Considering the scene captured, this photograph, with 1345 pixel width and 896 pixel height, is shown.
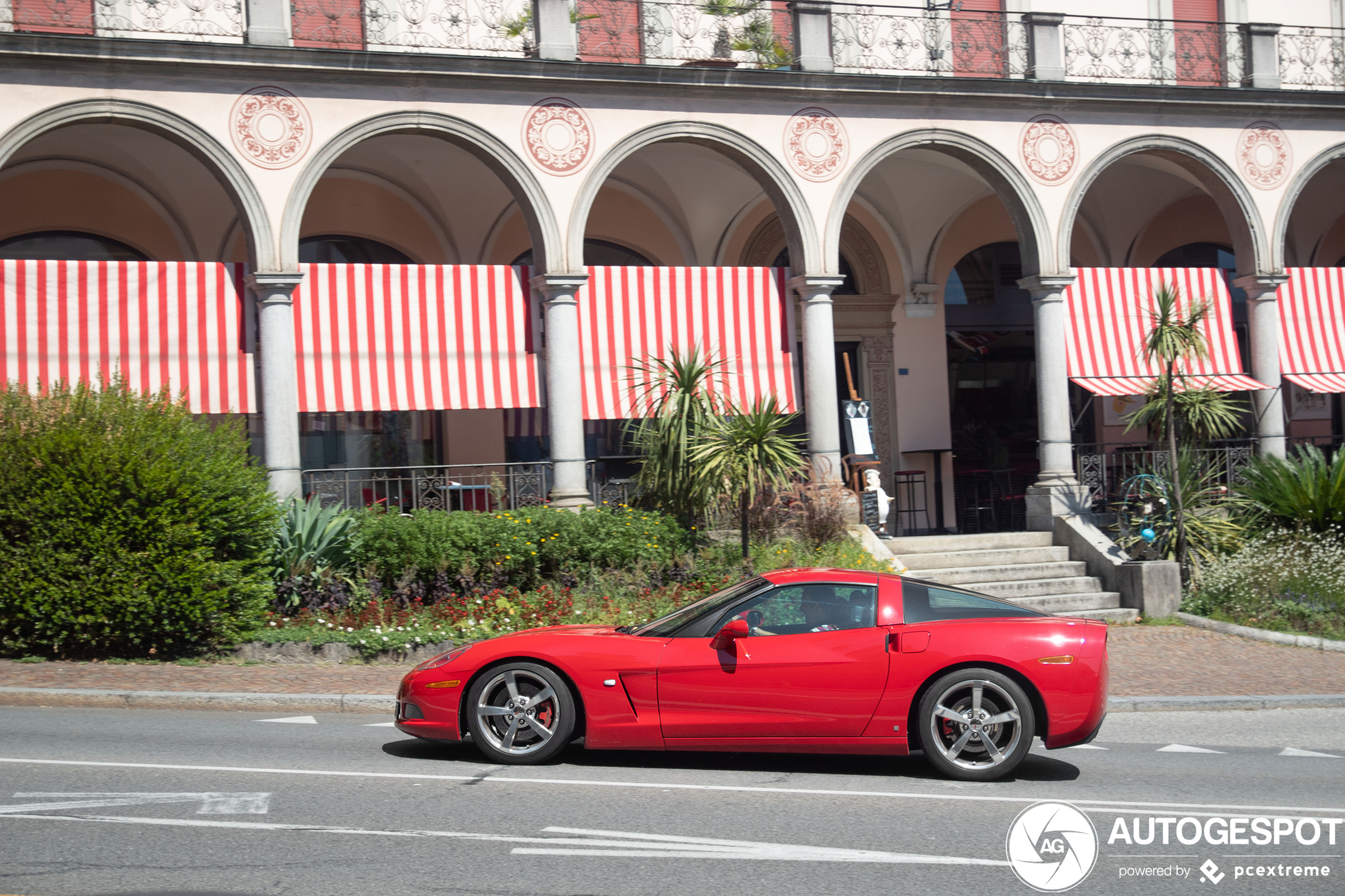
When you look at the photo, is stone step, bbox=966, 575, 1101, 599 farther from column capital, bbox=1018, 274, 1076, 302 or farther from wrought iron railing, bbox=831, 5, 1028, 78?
wrought iron railing, bbox=831, 5, 1028, 78

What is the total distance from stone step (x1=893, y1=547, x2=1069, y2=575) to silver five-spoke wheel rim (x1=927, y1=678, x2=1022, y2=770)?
26.9ft

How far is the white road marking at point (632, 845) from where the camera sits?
532 centimetres

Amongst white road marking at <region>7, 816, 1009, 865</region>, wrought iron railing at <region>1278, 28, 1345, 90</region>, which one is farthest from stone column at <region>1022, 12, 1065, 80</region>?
white road marking at <region>7, 816, 1009, 865</region>

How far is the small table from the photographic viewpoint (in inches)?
794

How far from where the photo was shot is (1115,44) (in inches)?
716

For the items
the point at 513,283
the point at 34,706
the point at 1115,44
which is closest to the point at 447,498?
the point at 513,283

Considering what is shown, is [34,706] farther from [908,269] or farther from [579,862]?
[908,269]

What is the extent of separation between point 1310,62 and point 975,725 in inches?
636

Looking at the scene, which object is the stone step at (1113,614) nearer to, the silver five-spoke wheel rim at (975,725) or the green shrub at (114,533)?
the silver five-spoke wheel rim at (975,725)

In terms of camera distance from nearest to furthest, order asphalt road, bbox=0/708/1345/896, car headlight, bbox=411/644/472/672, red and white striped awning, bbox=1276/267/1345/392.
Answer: asphalt road, bbox=0/708/1345/896 → car headlight, bbox=411/644/472/672 → red and white striped awning, bbox=1276/267/1345/392

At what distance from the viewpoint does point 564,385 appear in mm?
15508

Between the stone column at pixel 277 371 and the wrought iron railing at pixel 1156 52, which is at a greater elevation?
the wrought iron railing at pixel 1156 52

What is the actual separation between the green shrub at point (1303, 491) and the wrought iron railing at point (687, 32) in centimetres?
847

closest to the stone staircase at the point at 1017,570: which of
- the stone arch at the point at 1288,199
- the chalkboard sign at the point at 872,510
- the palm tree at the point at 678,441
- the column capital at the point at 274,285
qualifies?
the chalkboard sign at the point at 872,510
